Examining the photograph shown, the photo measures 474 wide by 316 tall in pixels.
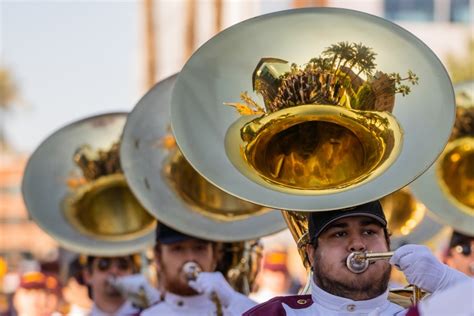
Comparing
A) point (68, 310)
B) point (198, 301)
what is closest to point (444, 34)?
point (68, 310)

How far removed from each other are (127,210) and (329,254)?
3.56 metres

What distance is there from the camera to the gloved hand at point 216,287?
6.01 meters

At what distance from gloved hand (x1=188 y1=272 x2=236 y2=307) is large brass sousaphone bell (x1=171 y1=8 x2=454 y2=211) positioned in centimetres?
96

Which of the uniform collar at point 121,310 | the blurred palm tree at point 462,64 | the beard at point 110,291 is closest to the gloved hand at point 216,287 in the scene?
the uniform collar at point 121,310

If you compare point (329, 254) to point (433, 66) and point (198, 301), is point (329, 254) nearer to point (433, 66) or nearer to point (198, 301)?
point (433, 66)

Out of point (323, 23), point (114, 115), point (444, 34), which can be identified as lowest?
point (444, 34)

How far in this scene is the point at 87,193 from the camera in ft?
27.8

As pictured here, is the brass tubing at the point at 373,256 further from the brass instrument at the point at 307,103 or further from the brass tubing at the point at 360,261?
the brass instrument at the point at 307,103

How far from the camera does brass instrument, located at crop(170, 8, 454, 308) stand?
4.99 metres

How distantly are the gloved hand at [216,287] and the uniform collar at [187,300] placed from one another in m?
0.82

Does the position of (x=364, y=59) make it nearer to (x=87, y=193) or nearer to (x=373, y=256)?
(x=373, y=256)

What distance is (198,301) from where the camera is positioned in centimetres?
702

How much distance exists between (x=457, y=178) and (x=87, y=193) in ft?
7.63

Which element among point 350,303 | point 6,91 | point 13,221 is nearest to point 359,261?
point 350,303
